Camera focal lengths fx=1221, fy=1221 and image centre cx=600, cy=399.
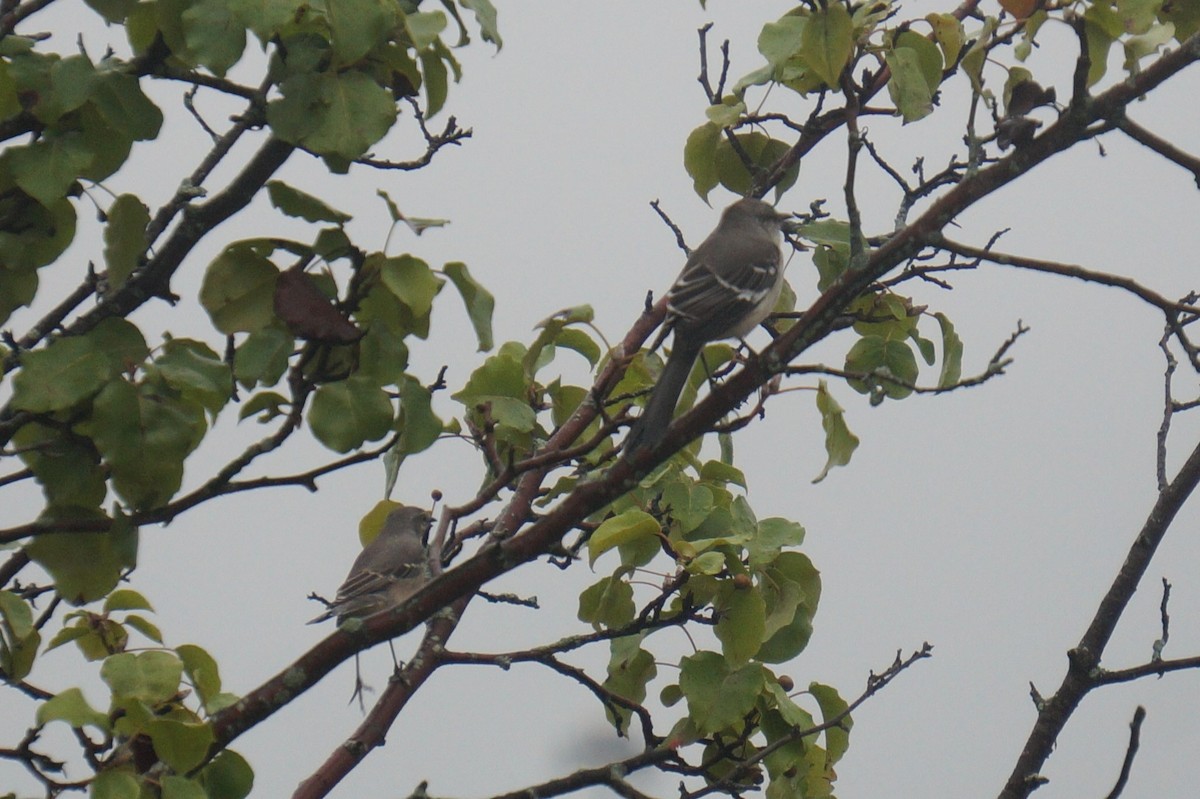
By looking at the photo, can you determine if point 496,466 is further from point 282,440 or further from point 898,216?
point 898,216

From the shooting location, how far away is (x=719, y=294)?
4426mm

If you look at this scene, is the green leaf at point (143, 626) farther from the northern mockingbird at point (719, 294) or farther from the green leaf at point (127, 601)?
the northern mockingbird at point (719, 294)

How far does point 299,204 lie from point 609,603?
1.55m

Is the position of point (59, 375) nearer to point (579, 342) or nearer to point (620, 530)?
point (620, 530)

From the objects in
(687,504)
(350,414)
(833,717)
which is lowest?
(350,414)

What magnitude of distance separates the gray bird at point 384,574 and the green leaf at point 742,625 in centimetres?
263

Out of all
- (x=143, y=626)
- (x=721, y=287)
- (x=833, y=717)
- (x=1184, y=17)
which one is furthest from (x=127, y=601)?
(x=1184, y=17)

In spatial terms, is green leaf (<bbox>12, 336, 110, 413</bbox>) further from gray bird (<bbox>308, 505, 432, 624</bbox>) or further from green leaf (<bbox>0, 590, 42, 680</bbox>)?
gray bird (<bbox>308, 505, 432, 624</bbox>)

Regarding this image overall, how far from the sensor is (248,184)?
8.65 feet

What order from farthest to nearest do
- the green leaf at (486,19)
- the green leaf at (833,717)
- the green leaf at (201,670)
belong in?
the green leaf at (833,717)
the green leaf at (201,670)
the green leaf at (486,19)

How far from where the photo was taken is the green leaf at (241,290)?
2.30 meters

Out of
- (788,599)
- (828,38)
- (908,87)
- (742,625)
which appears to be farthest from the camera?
(788,599)

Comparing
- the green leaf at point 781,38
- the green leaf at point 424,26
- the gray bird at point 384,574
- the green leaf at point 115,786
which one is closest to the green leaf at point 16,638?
the green leaf at point 115,786

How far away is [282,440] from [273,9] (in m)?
0.84
